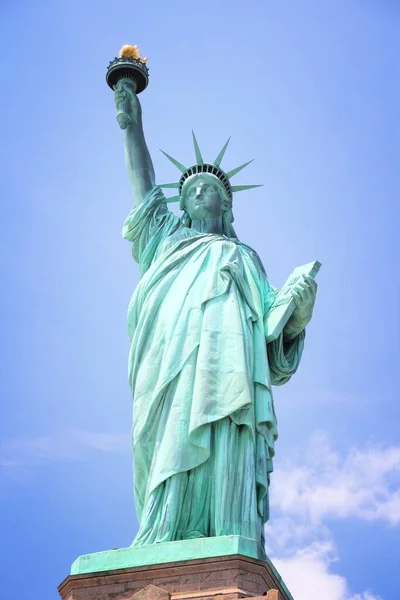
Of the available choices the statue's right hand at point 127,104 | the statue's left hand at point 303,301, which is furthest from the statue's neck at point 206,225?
the statue's left hand at point 303,301

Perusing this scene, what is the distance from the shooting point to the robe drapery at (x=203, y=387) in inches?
438

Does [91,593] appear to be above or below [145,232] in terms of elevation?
below

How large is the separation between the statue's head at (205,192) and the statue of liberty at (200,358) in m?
0.01

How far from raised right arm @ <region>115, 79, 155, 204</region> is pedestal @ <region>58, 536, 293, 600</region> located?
5463 millimetres

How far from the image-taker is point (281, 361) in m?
13.0

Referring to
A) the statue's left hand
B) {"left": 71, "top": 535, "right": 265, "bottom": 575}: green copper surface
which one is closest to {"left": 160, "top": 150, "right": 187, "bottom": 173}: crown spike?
the statue's left hand

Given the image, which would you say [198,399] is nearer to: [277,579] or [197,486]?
[197,486]

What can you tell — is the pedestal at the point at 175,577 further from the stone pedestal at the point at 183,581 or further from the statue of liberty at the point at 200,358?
the statue of liberty at the point at 200,358

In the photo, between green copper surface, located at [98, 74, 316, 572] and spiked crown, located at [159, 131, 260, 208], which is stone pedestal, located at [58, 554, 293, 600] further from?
spiked crown, located at [159, 131, 260, 208]

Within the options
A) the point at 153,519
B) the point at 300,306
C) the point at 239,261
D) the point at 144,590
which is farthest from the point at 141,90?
the point at 144,590

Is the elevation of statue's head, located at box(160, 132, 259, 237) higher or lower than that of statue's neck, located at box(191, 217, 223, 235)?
higher

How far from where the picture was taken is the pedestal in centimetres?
989

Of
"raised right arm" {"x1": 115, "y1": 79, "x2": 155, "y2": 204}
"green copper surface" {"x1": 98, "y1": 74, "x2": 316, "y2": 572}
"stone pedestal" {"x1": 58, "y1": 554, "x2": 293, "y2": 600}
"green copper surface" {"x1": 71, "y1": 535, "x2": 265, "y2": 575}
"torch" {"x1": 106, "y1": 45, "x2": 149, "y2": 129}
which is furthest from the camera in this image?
"torch" {"x1": 106, "y1": 45, "x2": 149, "y2": 129}

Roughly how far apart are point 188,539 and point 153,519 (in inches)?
22.9
